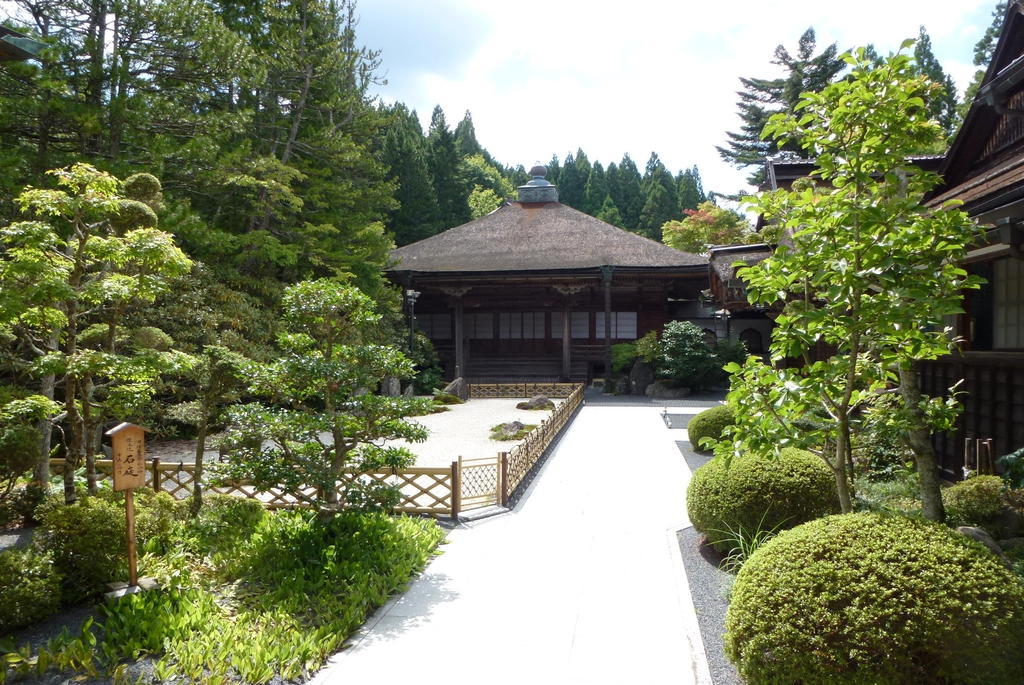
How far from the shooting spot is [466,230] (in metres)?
34.5

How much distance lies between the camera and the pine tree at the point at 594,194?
2491 inches

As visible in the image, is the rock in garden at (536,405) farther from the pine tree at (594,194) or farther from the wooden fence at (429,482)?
the pine tree at (594,194)

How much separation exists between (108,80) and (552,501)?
13937mm

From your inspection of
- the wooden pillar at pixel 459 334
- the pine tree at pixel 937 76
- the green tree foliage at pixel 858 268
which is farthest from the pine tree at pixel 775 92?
the green tree foliage at pixel 858 268

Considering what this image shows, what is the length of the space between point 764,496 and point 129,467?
22.0ft

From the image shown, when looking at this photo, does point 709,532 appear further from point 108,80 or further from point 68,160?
point 108,80

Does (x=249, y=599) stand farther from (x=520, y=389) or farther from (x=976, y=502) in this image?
(x=520, y=389)

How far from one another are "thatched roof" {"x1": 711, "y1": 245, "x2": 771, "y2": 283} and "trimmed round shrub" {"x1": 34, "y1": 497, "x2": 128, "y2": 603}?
1126 cm

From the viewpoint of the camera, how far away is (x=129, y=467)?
6.57 metres

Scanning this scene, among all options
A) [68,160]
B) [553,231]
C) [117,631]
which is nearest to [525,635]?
[117,631]

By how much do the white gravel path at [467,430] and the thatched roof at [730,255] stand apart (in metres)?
6.33

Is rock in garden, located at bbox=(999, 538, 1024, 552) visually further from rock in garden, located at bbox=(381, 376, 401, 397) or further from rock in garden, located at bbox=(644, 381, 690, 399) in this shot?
rock in garden, located at bbox=(381, 376, 401, 397)

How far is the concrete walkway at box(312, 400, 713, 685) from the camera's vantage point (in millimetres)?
5281

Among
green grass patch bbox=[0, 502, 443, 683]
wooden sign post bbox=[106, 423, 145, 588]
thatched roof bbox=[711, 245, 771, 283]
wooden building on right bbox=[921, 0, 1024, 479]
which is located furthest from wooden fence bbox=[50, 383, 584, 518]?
wooden building on right bbox=[921, 0, 1024, 479]
